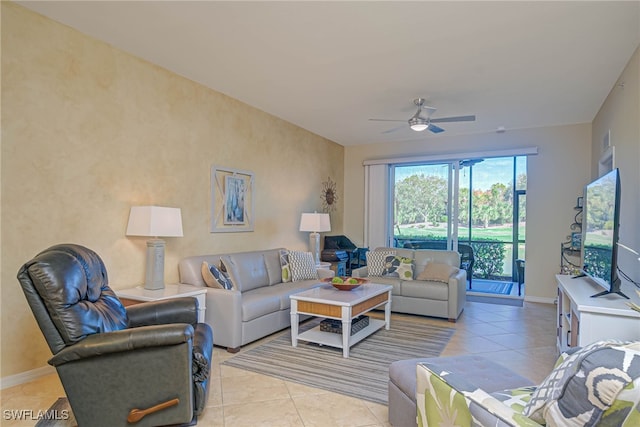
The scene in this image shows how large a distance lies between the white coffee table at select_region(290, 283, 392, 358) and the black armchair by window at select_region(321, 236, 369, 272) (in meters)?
2.45

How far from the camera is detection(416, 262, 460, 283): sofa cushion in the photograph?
4.93 m

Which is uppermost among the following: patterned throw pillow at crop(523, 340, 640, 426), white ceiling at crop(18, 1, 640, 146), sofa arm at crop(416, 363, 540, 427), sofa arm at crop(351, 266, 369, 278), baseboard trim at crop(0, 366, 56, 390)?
white ceiling at crop(18, 1, 640, 146)

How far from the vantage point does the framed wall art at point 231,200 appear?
4668 millimetres

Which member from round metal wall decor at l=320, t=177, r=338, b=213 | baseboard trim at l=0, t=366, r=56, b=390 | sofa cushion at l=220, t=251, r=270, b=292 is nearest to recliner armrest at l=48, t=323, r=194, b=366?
baseboard trim at l=0, t=366, r=56, b=390

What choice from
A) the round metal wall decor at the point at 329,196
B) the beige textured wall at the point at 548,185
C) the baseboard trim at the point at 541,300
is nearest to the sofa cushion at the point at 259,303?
the round metal wall decor at the point at 329,196

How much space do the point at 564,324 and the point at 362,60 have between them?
2.93 m

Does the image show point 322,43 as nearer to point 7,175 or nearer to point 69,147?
point 69,147

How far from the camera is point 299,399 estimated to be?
8.84 feet

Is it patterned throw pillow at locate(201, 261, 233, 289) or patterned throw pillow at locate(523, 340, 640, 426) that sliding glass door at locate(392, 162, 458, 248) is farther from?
patterned throw pillow at locate(523, 340, 640, 426)


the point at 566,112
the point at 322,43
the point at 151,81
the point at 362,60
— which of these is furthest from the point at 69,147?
the point at 566,112

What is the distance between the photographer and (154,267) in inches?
141

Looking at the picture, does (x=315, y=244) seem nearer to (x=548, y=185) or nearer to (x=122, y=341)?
(x=548, y=185)

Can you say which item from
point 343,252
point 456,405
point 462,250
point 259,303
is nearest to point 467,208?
point 462,250

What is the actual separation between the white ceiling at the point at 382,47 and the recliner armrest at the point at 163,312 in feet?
7.06
